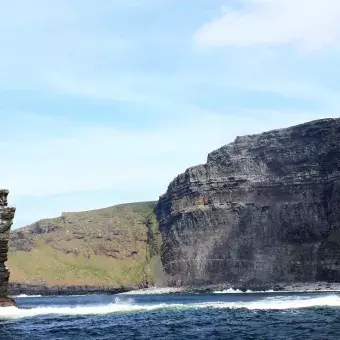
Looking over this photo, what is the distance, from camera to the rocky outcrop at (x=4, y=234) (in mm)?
85438

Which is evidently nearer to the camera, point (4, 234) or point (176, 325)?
point (176, 325)

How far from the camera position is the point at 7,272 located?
287 feet

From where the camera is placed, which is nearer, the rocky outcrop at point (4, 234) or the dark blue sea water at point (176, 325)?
the dark blue sea water at point (176, 325)

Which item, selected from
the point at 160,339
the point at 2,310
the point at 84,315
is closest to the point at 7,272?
the point at 2,310

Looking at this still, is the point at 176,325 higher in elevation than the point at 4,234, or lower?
lower

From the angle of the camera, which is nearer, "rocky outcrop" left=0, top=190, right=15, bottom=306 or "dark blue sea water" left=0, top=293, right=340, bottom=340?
"dark blue sea water" left=0, top=293, right=340, bottom=340

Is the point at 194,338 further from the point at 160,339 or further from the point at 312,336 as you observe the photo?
the point at 312,336

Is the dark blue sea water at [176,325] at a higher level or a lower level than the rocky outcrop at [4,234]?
lower

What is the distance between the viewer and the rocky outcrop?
85438 mm

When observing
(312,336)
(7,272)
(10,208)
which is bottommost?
(312,336)

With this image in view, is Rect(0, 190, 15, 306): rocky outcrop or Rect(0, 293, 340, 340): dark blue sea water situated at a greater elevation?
Rect(0, 190, 15, 306): rocky outcrop

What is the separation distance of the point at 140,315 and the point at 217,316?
472 inches

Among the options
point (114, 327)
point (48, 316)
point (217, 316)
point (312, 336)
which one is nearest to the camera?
point (312, 336)

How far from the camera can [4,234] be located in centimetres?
8544
